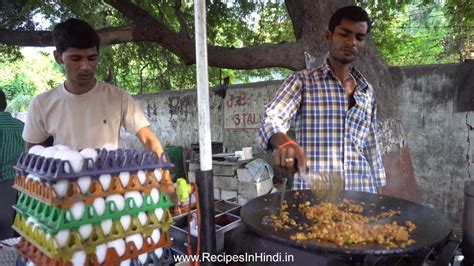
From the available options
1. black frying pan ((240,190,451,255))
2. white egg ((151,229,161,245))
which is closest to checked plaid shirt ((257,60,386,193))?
black frying pan ((240,190,451,255))

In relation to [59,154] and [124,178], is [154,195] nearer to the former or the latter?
[124,178]

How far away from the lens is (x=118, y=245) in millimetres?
1131

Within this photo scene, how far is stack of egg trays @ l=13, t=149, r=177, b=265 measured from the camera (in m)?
1.03

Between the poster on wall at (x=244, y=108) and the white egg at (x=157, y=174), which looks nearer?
the white egg at (x=157, y=174)

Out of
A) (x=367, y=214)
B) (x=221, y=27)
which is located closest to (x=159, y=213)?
(x=367, y=214)

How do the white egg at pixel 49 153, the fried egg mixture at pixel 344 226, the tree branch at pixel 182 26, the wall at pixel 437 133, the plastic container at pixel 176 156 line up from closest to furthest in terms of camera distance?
the white egg at pixel 49 153
the fried egg mixture at pixel 344 226
the wall at pixel 437 133
the tree branch at pixel 182 26
the plastic container at pixel 176 156

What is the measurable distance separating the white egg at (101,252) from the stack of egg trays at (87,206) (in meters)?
0.01

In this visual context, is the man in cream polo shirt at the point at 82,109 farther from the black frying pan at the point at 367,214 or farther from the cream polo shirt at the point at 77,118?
the black frying pan at the point at 367,214

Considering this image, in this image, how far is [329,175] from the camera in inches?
69.9

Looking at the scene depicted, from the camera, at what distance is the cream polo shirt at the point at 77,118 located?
2018 mm

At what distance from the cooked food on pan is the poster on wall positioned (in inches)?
161

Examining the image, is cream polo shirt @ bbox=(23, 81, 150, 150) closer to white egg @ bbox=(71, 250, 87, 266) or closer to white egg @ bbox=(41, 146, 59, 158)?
white egg @ bbox=(41, 146, 59, 158)

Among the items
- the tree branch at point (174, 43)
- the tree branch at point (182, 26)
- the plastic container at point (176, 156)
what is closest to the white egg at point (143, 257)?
the tree branch at point (174, 43)

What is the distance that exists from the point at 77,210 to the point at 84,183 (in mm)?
84
